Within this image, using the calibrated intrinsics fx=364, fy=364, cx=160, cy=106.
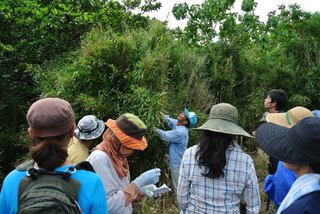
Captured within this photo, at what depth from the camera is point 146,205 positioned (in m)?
5.01

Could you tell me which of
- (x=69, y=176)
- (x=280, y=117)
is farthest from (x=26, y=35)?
(x=69, y=176)

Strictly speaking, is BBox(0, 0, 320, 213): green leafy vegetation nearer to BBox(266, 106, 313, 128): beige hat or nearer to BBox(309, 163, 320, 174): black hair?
BBox(266, 106, 313, 128): beige hat

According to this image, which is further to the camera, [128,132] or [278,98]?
[278,98]

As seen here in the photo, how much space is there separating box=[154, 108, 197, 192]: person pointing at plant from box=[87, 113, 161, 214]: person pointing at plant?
2.43m

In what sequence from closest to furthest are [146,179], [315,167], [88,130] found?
[315,167] → [146,179] → [88,130]

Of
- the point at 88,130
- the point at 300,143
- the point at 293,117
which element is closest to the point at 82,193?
the point at 300,143

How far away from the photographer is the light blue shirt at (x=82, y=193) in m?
1.62

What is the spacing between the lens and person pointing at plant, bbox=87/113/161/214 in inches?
98.7

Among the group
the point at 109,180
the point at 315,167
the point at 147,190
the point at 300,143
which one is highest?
the point at 300,143

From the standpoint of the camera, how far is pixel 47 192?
1.48 meters

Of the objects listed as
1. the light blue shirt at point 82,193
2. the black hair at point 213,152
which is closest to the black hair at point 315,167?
the black hair at point 213,152

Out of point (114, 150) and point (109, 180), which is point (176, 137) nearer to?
point (114, 150)

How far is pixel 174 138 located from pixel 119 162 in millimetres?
2643

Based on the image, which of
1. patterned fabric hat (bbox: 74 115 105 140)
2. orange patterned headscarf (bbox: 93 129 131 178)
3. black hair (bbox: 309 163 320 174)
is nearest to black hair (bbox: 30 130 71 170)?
orange patterned headscarf (bbox: 93 129 131 178)
